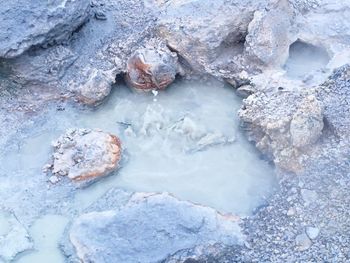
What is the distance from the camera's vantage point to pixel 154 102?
4.20m

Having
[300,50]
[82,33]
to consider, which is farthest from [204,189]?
[82,33]

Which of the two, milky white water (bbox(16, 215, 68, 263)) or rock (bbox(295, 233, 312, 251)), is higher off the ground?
rock (bbox(295, 233, 312, 251))

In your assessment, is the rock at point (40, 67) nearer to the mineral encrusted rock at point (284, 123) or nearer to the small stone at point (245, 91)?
the small stone at point (245, 91)

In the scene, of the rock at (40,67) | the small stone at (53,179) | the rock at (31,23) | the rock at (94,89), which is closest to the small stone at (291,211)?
the small stone at (53,179)

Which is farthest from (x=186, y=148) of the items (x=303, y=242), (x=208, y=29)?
(x=303, y=242)

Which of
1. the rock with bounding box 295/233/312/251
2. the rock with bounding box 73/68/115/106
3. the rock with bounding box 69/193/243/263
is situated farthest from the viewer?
the rock with bounding box 73/68/115/106

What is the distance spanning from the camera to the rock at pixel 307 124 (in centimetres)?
346

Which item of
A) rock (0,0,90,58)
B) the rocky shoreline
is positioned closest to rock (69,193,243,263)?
the rocky shoreline

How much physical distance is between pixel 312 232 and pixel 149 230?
0.86 metres

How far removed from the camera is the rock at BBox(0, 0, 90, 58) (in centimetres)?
401

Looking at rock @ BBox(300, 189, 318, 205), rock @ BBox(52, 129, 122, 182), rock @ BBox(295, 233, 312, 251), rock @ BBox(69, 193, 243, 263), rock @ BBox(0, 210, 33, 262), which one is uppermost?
rock @ BBox(300, 189, 318, 205)

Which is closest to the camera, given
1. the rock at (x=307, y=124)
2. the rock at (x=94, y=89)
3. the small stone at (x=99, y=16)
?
the rock at (x=307, y=124)

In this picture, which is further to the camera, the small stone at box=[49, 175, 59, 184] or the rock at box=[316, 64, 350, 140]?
the small stone at box=[49, 175, 59, 184]

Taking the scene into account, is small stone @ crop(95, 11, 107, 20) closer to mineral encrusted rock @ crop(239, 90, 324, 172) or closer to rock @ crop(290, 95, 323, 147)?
mineral encrusted rock @ crop(239, 90, 324, 172)
